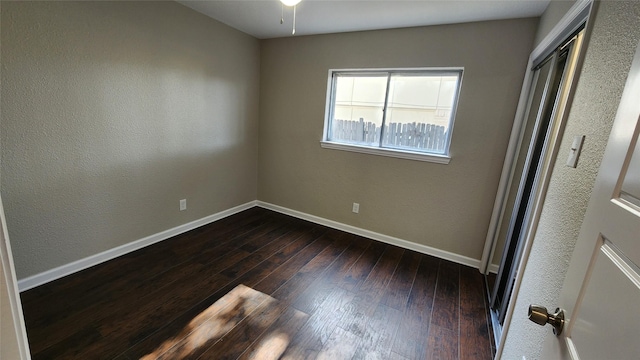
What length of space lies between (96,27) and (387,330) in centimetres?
309

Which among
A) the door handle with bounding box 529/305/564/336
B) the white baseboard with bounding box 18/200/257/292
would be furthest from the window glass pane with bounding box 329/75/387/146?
the door handle with bounding box 529/305/564/336

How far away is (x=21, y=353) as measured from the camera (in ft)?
2.04

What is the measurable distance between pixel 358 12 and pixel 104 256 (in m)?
3.14

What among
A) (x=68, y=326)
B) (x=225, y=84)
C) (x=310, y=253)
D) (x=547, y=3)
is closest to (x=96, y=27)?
(x=225, y=84)

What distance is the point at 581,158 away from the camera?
0.88 m

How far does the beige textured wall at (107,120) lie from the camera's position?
1736mm

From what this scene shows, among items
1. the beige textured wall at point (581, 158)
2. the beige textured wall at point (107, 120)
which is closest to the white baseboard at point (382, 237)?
the beige textured wall at point (107, 120)

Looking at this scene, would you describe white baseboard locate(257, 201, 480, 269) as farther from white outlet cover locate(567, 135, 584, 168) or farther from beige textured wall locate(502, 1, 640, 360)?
white outlet cover locate(567, 135, 584, 168)

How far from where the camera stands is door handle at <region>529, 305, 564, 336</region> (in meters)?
0.66

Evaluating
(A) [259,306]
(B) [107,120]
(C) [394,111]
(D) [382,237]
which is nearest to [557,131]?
(C) [394,111]

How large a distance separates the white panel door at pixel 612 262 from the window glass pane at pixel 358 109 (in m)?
2.44

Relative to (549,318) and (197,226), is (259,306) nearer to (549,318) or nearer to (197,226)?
(197,226)

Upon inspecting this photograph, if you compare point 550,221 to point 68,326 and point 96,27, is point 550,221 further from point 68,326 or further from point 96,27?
point 96,27

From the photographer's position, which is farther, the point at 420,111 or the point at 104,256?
the point at 420,111
